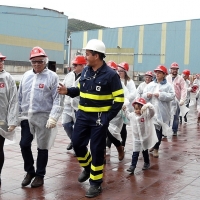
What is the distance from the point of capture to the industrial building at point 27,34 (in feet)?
145

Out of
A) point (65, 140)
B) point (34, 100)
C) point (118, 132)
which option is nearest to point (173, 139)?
point (65, 140)

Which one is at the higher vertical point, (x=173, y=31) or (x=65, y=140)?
(x=173, y=31)

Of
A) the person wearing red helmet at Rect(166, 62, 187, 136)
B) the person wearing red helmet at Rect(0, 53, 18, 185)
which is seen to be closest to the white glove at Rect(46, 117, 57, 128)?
the person wearing red helmet at Rect(0, 53, 18, 185)

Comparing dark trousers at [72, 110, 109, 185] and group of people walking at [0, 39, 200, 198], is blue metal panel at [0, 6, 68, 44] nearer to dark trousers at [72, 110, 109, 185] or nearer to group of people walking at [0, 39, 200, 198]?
group of people walking at [0, 39, 200, 198]

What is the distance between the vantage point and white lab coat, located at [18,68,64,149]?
5.56 m

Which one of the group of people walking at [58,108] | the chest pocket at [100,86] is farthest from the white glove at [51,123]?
the chest pocket at [100,86]

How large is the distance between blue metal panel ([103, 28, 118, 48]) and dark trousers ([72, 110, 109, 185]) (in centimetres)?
3672

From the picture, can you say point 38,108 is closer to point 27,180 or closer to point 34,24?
point 27,180

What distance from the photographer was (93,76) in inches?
214

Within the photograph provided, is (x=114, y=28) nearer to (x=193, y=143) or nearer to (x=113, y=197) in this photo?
(x=193, y=143)

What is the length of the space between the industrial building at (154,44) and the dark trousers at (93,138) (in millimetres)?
Result: 28665

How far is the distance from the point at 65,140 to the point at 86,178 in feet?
12.3

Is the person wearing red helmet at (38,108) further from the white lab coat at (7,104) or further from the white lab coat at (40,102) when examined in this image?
the white lab coat at (7,104)

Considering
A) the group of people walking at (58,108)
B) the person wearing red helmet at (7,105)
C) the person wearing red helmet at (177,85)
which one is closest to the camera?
the group of people walking at (58,108)
